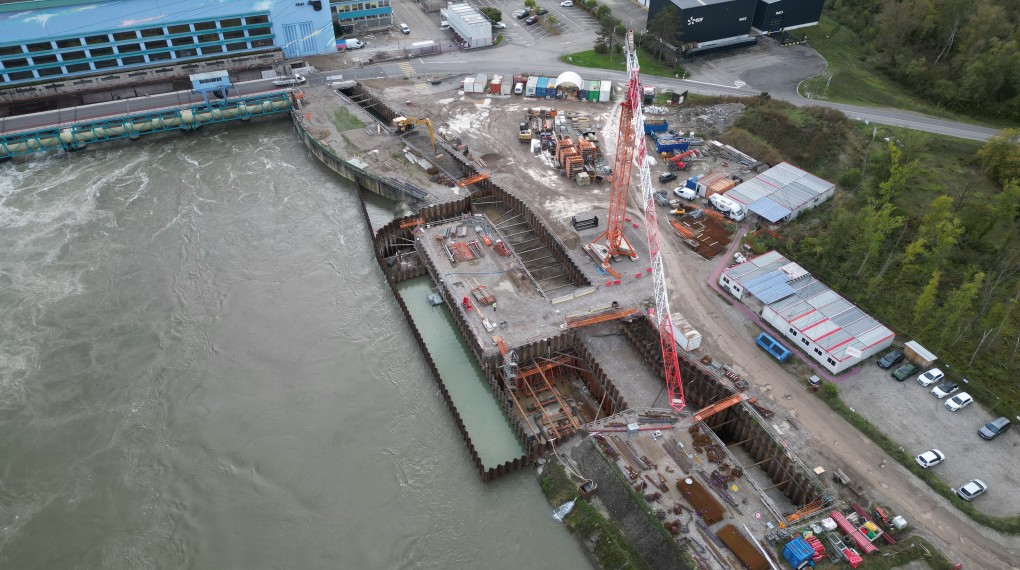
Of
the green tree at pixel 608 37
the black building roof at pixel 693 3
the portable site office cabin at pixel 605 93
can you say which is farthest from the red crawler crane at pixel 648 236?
the black building roof at pixel 693 3

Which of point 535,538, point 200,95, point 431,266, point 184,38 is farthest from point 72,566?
point 184,38

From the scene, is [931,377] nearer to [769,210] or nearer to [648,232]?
[769,210]

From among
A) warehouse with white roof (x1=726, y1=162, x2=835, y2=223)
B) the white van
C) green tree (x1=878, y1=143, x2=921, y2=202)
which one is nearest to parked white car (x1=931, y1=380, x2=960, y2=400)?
warehouse with white roof (x1=726, y1=162, x2=835, y2=223)

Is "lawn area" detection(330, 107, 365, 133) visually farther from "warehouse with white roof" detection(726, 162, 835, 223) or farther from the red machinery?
"warehouse with white roof" detection(726, 162, 835, 223)

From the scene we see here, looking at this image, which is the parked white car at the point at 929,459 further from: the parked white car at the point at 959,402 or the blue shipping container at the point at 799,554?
the blue shipping container at the point at 799,554

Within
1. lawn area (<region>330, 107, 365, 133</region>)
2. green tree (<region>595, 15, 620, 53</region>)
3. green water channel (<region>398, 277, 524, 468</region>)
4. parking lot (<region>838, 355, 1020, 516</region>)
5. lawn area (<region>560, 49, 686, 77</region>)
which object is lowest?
green water channel (<region>398, 277, 524, 468</region>)
